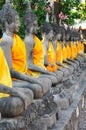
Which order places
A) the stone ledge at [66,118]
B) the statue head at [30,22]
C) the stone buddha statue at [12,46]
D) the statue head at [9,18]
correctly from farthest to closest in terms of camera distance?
1. the statue head at [30,22]
2. the stone ledge at [66,118]
3. the statue head at [9,18]
4. the stone buddha statue at [12,46]

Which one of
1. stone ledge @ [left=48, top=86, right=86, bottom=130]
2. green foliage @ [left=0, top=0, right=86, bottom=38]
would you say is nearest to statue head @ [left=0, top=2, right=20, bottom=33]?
stone ledge @ [left=48, top=86, right=86, bottom=130]

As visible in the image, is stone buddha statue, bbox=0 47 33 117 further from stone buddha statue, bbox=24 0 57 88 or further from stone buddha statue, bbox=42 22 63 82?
stone buddha statue, bbox=42 22 63 82

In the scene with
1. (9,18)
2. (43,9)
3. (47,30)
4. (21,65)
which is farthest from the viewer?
(43,9)

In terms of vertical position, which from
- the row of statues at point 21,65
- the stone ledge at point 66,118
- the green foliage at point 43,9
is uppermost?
the green foliage at point 43,9

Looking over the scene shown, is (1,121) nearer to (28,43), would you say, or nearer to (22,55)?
(22,55)

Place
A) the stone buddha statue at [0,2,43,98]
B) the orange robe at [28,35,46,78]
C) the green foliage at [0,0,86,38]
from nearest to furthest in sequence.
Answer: the stone buddha statue at [0,2,43,98] < the orange robe at [28,35,46,78] < the green foliage at [0,0,86,38]

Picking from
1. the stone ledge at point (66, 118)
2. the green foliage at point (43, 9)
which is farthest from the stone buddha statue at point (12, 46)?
the green foliage at point (43, 9)

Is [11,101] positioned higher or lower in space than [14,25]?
lower

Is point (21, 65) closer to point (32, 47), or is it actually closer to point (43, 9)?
point (32, 47)

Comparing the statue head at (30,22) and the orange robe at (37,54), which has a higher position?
the statue head at (30,22)

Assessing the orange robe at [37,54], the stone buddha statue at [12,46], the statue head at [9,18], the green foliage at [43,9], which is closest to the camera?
the stone buddha statue at [12,46]

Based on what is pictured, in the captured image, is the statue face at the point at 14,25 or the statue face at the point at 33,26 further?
the statue face at the point at 33,26

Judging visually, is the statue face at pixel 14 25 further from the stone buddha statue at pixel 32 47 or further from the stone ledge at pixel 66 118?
the stone ledge at pixel 66 118

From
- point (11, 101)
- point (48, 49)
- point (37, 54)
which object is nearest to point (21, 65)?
point (37, 54)
